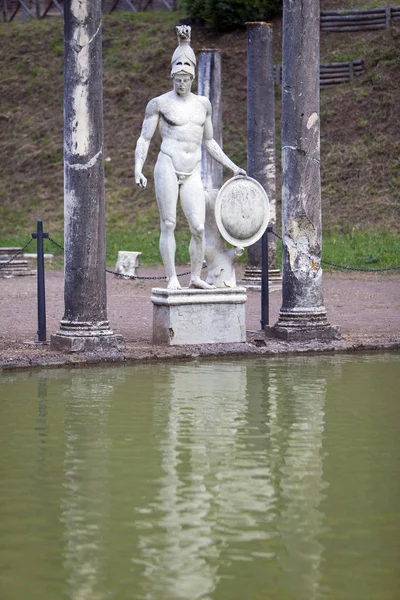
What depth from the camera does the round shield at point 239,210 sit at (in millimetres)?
11625

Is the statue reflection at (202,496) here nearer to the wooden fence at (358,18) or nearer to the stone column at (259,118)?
the stone column at (259,118)

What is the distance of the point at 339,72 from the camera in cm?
3030

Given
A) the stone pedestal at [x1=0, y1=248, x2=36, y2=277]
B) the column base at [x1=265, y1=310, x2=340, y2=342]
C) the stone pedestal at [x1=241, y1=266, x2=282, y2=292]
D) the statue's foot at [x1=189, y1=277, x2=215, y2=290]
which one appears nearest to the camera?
the statue's foot at [x1=189, y1=277, x2=215, y2=290]

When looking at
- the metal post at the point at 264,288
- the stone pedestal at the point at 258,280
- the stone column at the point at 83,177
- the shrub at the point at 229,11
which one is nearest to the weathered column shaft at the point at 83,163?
the stone column at the point at 83,177

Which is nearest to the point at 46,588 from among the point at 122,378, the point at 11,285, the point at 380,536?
the point at 380,536

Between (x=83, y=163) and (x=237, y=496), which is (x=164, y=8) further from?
(x=237, y=496)

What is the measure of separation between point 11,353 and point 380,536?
5.93 metres

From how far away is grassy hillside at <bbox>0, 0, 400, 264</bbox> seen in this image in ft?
87.4

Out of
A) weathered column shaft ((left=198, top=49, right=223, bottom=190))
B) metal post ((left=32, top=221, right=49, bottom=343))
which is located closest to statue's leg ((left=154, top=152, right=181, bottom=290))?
metal post ((left=32, top=221, right=49, bottom=343))

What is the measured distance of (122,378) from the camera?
32.3 ft

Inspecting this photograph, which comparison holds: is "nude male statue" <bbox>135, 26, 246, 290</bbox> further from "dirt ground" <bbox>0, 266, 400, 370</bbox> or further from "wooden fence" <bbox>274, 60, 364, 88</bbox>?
"wooden fence" <bbox>274, 60, 364, 88</bbox>

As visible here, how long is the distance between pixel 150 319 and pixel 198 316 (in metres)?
2.48

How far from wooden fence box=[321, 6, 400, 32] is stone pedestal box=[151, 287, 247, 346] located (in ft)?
68.8

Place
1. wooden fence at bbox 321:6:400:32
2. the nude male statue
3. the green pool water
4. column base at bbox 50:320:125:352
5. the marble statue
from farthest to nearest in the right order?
wooden fence at bbox 321:6:400:32
the marble statue
the nude male statue
column base at bbox 50:320:125:352
the green pool water
